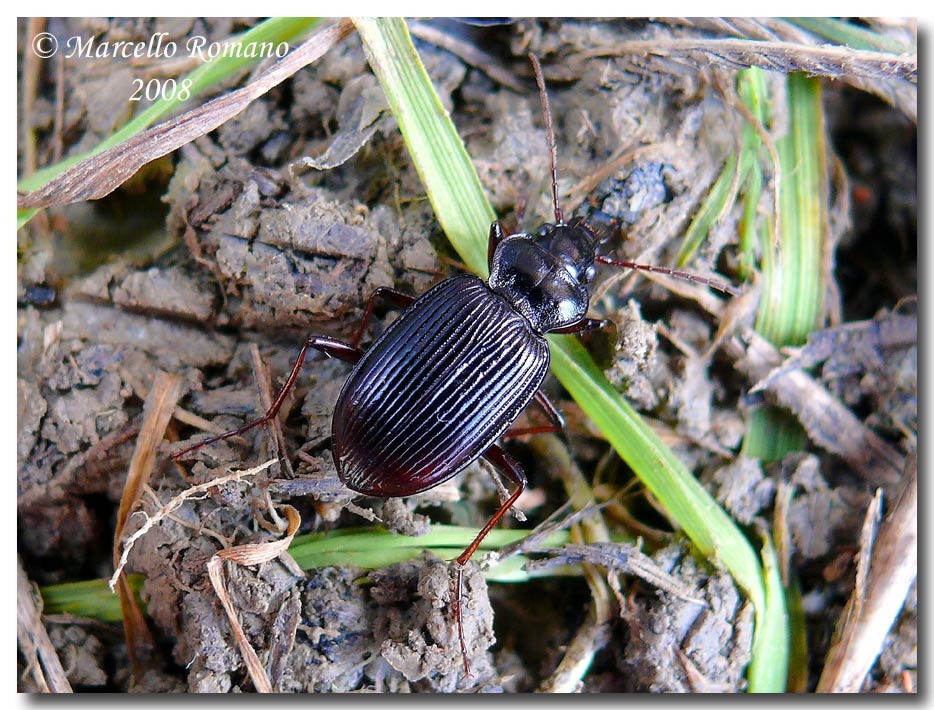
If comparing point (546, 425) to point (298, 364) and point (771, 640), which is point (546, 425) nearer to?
point (298, 364)

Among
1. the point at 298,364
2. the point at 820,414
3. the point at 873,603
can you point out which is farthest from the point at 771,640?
the point at 298,364

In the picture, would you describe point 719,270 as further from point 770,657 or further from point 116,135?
point 116,135

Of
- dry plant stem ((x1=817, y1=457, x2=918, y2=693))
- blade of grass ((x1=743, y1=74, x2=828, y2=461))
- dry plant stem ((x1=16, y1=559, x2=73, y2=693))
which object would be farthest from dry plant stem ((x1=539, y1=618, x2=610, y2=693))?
dry plant stem ((x1=16, y1=559, x2=73, y2=693))

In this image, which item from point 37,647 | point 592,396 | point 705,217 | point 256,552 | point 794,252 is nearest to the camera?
point 256,552

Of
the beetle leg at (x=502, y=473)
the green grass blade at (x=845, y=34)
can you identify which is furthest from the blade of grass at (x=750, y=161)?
the beetle leg at (x=502, y=473)

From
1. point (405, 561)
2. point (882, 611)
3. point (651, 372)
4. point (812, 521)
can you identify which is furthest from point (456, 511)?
point (882, 611)

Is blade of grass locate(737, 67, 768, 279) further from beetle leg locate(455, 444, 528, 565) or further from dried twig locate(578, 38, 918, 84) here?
beetle leg locate(455, 444, 528, 565)

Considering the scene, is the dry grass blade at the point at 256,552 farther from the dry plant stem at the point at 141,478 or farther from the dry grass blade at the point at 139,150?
the dry grass blade at the point at 139,150
